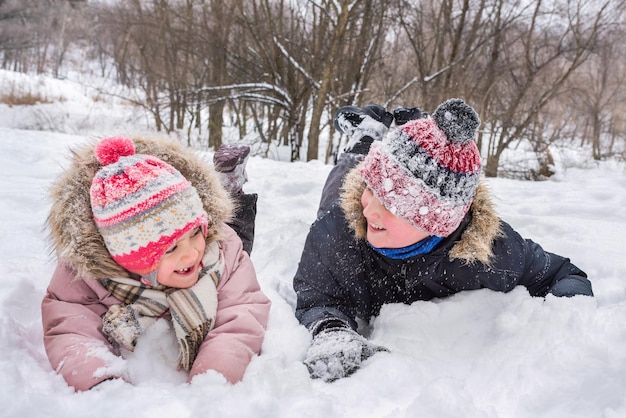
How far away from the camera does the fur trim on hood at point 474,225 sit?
61.0 inches

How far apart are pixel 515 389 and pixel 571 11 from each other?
8.03m

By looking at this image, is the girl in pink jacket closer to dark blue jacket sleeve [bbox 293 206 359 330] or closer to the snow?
the snow

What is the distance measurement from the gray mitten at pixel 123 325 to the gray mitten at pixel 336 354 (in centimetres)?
52

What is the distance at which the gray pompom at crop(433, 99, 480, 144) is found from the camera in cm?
139

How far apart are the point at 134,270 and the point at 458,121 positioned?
114 cm

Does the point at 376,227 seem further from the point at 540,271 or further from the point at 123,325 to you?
the point at 123,325

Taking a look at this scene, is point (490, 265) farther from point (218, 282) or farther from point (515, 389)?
point (218, 282)

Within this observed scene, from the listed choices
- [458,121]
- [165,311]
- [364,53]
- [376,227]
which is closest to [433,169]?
[458,121]

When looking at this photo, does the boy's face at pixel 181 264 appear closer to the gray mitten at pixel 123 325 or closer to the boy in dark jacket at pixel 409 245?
the gray mitten at pixel 123 325

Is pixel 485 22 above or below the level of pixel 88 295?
above

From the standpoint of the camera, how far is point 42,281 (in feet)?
5.07

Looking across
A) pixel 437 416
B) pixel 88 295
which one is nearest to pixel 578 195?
pixel 437 416

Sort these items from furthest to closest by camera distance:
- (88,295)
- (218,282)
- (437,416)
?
(218,282)
(88,295)
(437,416)

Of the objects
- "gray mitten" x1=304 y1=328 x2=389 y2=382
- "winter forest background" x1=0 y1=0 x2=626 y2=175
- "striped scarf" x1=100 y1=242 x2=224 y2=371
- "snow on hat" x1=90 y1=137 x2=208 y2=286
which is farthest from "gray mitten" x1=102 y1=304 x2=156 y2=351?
"winter forest background" x1=0 y1=0 x2=626 y2=175
